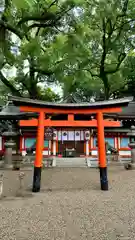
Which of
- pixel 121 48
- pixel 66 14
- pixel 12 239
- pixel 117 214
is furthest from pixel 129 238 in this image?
pixel 121 48

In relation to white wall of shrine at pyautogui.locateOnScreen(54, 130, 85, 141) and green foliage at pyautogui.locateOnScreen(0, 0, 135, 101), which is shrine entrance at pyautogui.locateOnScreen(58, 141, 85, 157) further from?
green foliage at pyautogui.locateOnScreen(0, 0, 135, 101)

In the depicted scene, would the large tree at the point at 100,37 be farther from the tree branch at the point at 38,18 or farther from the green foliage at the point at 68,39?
the tree branch at the point at 38,18

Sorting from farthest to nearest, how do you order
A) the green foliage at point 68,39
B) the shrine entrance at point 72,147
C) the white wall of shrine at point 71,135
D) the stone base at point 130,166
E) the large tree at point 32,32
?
the shrine entrance at point 72,147
the white wall of shrine at point 71,135
the stone base at point 130,166
the green foliage at point 68,39
the large tree at point 32,32

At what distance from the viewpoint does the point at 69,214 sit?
556cm

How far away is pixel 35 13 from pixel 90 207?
34.2 feet

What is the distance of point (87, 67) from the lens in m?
22.5

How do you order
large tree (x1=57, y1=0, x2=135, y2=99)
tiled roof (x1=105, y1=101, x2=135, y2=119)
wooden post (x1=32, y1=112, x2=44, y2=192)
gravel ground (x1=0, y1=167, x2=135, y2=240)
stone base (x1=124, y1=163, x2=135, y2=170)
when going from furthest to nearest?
tiled roof (x1=105, y1=101, x2=135, y2=119) → large tree (x1=57, y1=0, x2=135, y2=99) → stone base (x1=124, y1=163, x2=135, y2=170) → wooden post (x1=32, y1=112, x2=44, y2=192) → gravel ground (x1=0, y1=167, x2=135, y2=240)

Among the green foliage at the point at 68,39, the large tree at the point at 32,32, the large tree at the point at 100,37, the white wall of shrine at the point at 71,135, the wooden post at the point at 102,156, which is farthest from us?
the white wall of shrine at the point at 71,135

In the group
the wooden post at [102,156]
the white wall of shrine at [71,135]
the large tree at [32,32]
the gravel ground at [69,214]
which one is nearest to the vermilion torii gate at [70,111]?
the wooden post at [102,156]

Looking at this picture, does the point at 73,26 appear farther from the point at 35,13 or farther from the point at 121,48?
the point at 121,48

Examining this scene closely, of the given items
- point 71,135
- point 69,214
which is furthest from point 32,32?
point 69,214

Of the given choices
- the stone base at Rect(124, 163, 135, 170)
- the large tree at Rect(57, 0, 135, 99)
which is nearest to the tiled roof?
the large tree at Rect(57, 0, 135, 99)

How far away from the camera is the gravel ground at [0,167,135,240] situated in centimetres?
436

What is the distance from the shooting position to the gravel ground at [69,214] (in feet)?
14.3
